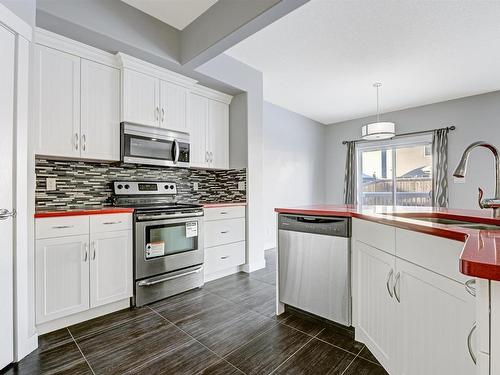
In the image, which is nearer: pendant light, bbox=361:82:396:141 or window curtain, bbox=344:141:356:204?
pendant light, bbox=361:82:396:141

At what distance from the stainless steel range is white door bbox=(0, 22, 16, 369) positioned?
923 mm

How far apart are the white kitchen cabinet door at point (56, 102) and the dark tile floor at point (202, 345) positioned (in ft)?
4.89

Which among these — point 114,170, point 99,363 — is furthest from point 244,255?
point 99,363

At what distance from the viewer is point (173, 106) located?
314 cm

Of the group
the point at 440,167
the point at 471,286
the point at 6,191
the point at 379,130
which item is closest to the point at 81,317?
the point at 6,191

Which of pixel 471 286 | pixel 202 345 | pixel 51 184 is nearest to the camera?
pixel 471 286

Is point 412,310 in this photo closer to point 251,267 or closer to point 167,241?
point 167,241

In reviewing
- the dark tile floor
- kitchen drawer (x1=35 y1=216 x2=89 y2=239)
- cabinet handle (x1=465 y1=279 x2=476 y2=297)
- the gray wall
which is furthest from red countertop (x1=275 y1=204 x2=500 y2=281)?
the gray wall

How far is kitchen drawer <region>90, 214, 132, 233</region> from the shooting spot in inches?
87.6

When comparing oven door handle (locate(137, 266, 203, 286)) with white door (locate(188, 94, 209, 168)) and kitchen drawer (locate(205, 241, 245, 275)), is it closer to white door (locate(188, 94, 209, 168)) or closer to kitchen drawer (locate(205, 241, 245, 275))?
kitchen drawer (locate(205, 241, 245, 275))

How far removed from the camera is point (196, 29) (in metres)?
2.70

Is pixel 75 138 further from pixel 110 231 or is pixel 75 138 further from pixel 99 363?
pixel 99 363

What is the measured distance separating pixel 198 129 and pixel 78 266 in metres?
2.01

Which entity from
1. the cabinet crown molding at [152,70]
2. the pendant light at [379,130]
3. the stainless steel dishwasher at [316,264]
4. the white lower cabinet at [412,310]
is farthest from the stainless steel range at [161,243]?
the pendant light at [379,130]
